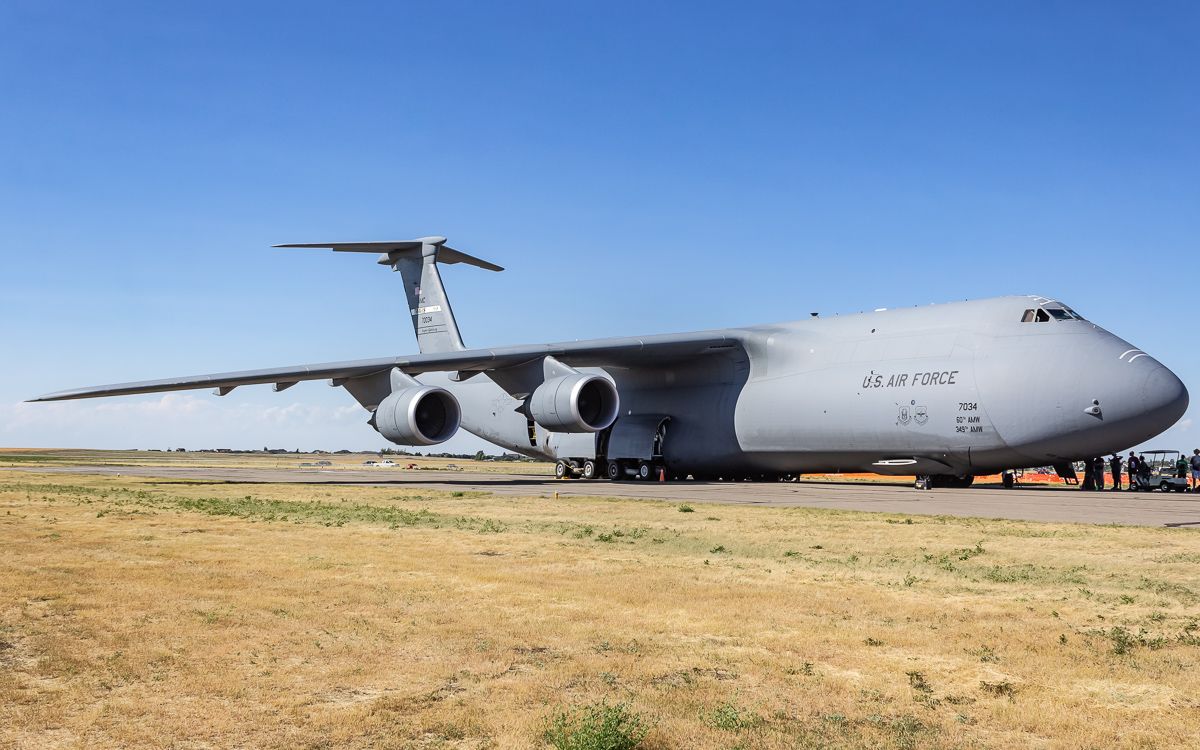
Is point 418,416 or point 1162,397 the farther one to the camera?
point 418,416

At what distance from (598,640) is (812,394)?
17.0m

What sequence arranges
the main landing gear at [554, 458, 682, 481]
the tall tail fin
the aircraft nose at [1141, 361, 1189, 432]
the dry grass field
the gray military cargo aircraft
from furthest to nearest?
1. the tall tail fin
2. the main landing gear at [554, 458, 682, 481]
3. the gray military cargo aircraft
4. the aircraft nose at [1141, 361, 1189, 432]
5. the dry grass field

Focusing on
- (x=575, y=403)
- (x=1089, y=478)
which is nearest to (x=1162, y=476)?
(x=1089, y=478)

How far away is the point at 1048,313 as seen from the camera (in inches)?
732

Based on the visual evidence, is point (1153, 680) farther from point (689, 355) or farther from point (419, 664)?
point (689, 355)

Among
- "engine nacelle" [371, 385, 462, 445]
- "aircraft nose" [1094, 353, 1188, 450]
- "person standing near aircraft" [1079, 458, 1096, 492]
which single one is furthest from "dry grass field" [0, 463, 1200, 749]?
"person standing near aircraft" [1079, 458, 1096, 492]

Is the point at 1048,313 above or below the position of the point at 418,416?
above

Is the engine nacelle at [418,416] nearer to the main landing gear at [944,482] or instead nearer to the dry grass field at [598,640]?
the main landing gear at [944,482]

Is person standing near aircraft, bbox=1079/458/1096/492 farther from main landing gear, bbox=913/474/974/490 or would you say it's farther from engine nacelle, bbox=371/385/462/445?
engine nacelle, bbox=371/385/462/445

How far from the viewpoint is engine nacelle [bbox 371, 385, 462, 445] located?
2200 centimetres

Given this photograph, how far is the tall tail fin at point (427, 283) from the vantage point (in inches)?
1171

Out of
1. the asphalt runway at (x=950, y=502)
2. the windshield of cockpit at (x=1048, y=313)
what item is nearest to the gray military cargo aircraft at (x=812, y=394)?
the windshield of cockpit at (x=1048, y=313)

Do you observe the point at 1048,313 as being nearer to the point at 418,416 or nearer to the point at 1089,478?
the point at 1089,478

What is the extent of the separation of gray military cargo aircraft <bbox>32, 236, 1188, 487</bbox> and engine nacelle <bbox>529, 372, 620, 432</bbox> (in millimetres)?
34
